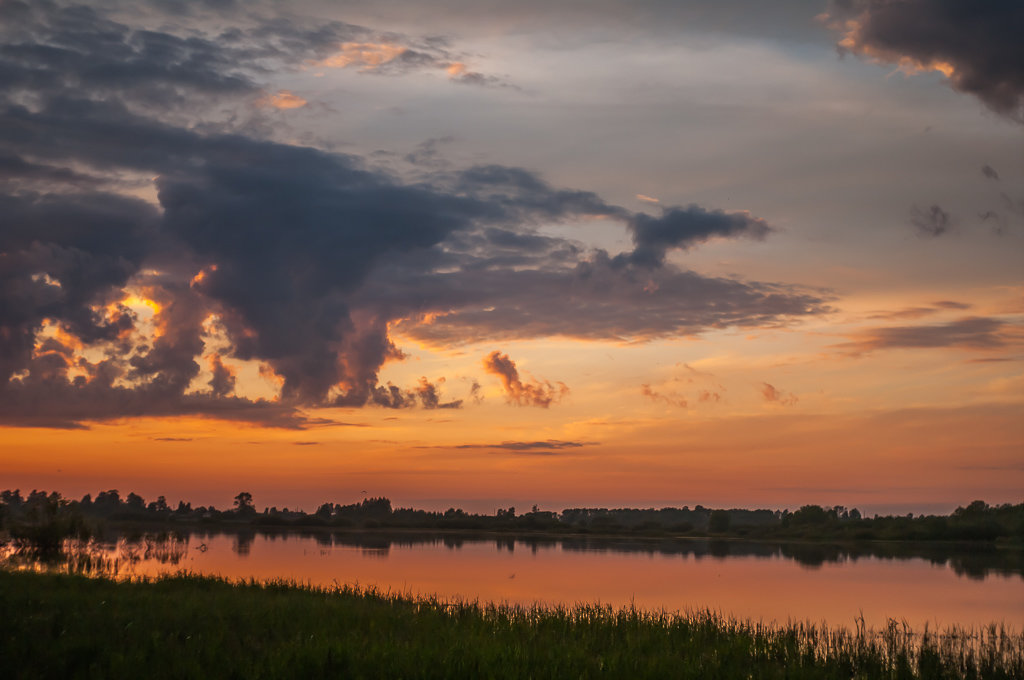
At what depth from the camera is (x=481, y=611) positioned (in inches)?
974

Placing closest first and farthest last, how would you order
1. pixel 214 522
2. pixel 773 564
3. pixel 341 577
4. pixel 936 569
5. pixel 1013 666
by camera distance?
pixel 1013 666 < pixel 341 577 < pixel 936 569 < pixel 773 564 < pixel 214 522

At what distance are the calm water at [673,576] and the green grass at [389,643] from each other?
6.63 meters

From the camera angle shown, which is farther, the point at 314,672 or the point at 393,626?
the point at 393,626

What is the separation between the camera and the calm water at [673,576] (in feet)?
111

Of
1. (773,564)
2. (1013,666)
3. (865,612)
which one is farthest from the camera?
(773,564)

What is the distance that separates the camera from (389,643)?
17.1 metres

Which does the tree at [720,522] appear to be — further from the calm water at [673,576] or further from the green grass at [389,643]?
the green grass at [389,643]

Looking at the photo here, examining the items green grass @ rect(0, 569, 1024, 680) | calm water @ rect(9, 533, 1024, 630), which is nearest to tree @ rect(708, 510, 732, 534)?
calm water @ rect(9, 533, 1024, 630)

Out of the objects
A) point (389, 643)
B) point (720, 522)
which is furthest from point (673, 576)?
point (720, 522)

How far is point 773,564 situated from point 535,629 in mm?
45641

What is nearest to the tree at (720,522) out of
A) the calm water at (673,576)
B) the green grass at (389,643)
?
the calm water at (673,576)

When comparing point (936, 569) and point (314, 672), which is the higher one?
point (314, 672)

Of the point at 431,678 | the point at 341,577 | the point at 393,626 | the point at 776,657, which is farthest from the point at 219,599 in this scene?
the point at 341,577

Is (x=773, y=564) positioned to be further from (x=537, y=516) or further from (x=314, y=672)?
(x=537, y=516)
